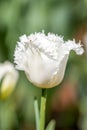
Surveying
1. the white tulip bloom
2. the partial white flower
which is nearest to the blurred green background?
the partial white flower

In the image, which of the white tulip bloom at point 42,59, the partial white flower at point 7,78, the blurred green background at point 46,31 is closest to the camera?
the white tulip bloom at point 42,59

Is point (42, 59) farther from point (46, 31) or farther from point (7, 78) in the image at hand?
point (46, 31)

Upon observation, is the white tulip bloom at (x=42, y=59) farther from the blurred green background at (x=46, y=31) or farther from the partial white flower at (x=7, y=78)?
the blurred green background at (x=46, y=31)

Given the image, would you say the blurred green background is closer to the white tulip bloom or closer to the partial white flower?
the partial white flower

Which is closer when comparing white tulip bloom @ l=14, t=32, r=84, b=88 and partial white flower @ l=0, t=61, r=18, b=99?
white tulip bloom @ l=14, t=32, r=84, b=88

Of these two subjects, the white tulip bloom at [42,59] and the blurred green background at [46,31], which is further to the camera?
the blurred green background at [46,31]

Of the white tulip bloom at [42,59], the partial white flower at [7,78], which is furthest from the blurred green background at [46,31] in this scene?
the white tulip bloom at [42,59]
